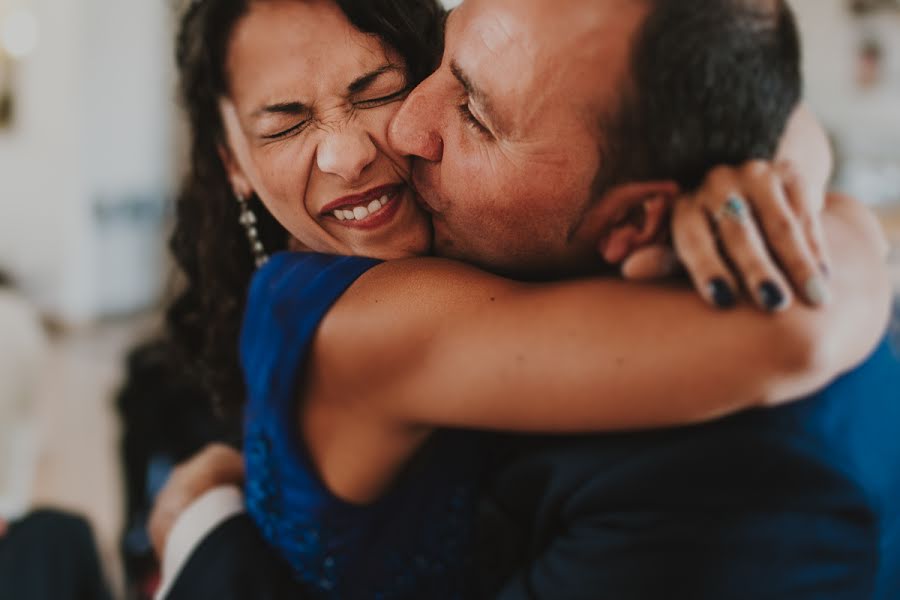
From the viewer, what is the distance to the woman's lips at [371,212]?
0.62 metres

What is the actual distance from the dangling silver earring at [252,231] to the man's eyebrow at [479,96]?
0.88ft

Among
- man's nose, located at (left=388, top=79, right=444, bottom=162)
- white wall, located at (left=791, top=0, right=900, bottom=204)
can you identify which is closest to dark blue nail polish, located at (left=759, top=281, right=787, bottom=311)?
man's nose, located at (left=388, top=79, right=444, bottom=162)

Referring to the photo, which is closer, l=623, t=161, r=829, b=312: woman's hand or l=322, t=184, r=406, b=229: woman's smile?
l=623, t=161, r=829, b=312: woman's hand

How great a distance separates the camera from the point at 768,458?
1.66 feet

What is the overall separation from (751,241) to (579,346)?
0.42ft

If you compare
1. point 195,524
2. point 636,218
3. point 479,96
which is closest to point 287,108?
point 479,96

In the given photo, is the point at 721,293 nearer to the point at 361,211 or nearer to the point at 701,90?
the point at 701,90

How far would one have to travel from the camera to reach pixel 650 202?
1.73 feet

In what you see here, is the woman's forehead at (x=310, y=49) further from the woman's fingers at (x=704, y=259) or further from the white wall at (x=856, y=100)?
the white wall at (x=856, y=100)

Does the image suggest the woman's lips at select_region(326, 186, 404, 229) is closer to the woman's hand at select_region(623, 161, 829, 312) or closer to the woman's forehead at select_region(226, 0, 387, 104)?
the woman's forehead at select_region(226, 0, 387, 104)

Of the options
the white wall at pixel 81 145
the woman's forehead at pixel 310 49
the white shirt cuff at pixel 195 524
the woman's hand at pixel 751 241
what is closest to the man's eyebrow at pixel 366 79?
the woman's forehead at pixel 310 49

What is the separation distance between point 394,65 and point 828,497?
441 mm

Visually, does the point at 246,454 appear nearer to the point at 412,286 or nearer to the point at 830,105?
the point at 412,286

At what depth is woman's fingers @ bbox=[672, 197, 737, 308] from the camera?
488 mm
